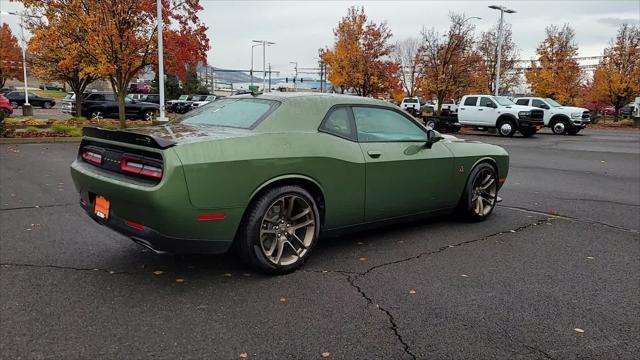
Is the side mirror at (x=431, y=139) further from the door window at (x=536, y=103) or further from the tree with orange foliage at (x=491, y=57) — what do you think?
the tree with orange foliage at (x=491, y=57)

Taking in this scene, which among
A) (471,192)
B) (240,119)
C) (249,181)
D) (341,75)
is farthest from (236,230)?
(341,75)

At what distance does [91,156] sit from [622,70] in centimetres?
4242

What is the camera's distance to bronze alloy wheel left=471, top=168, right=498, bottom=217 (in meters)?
5.94

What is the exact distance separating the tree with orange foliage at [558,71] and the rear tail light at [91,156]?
42599 millimetres

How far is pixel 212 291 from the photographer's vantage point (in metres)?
3.72

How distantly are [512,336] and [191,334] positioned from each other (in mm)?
2007

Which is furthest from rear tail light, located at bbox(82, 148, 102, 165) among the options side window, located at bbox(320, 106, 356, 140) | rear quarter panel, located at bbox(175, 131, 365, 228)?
side window, located at bbox(320, 106, 356, 140)

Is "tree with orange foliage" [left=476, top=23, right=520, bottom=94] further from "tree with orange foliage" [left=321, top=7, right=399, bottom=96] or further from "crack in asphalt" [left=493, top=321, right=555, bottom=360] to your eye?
"crack in asphalt" [left=493, top=321, right=555, bottom=360]

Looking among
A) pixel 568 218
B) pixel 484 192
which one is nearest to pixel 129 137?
pixel 484 192

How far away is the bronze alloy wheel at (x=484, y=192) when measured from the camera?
5938mm

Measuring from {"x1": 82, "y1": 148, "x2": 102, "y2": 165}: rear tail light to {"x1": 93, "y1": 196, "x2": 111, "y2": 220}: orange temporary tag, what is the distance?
1.06ft

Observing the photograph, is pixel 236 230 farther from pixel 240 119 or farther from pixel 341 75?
pixel 341 75

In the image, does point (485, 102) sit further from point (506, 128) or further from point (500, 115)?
point (506, 128)

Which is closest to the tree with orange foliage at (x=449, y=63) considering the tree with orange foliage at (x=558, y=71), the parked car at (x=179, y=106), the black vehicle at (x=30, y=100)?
the tree with orange foliage at (x=558, y=71)
